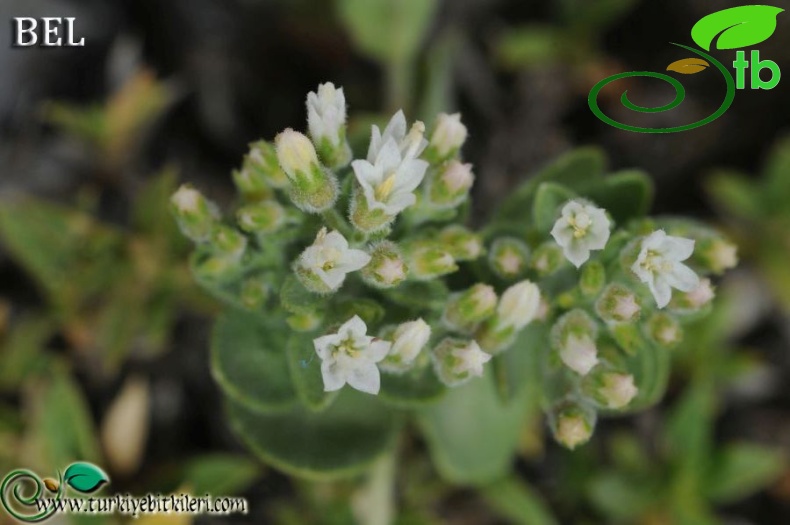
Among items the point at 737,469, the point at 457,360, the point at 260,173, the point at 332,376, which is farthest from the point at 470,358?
the point at 737,469

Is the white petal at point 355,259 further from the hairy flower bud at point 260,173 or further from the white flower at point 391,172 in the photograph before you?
the hairy flower bud at point 260,173

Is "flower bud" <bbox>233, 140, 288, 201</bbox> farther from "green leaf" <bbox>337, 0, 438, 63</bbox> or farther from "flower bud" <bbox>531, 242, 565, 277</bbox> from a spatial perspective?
"green leaf" <bbox>337, 0, 438, 63</bbox>

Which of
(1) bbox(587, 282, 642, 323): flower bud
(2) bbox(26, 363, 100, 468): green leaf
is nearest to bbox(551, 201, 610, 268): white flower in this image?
(1) bbox(587, 282, 642, 323): flower bud

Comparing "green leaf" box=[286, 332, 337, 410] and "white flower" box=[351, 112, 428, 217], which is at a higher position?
"white flower" box=[351, 112, 428, 217]

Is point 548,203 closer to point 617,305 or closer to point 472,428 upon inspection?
point 617,305

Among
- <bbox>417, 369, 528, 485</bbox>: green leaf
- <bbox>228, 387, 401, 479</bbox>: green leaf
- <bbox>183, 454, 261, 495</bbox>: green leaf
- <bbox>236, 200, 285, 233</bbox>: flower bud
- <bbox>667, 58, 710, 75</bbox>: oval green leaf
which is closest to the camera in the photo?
<bbox>236, 200, 285, 233</bbox>: flower bud

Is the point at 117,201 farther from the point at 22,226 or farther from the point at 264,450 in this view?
the point at 264,450

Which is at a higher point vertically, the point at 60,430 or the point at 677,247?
the point at 677,247

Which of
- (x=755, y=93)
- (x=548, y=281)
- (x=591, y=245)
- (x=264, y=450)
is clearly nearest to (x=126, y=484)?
(x=264, y=450)
